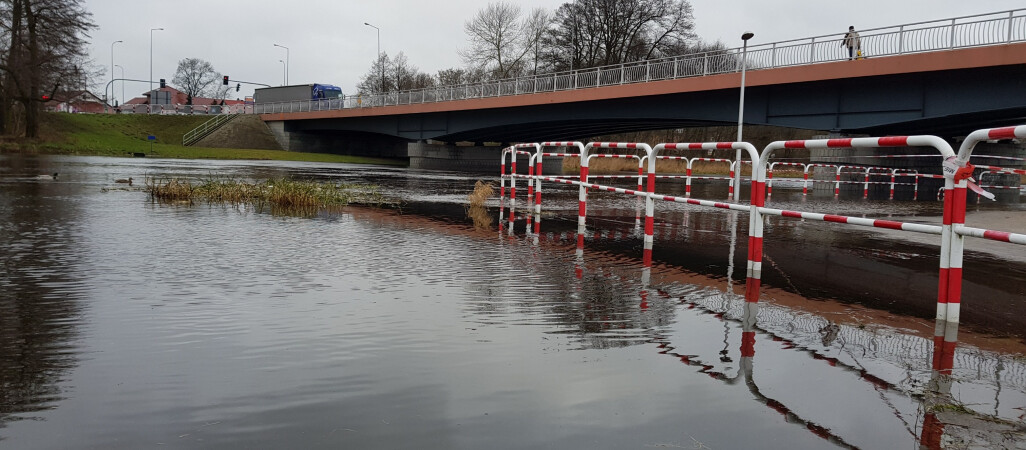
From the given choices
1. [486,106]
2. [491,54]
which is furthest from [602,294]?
[491,54]

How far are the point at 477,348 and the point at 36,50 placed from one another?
5384 centimetres

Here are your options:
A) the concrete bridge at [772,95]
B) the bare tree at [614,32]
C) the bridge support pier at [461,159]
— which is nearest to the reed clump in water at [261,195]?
the concrete bridge at [772,95]

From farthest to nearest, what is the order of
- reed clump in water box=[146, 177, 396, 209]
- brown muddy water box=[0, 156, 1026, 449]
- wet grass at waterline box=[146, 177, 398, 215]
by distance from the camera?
reed clump in water box=[146, 177, 396, 209] → wet grass at waterline box=[146, 177, 398, 215] → brown muddy water box=[0, 156, 1026, 449]

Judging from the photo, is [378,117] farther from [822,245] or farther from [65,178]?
[822,245]

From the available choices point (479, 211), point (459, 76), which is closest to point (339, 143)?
point (459, 76)

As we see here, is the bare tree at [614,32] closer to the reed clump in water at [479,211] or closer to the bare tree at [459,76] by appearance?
the bare tree at [459,76]

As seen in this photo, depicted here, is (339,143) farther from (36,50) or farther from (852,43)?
(852,43)

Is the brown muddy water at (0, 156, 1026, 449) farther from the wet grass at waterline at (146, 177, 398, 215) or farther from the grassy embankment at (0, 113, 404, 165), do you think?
the grassy embankment at (0, 113, 404, 165)

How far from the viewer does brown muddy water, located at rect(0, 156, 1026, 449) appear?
3.28 meters

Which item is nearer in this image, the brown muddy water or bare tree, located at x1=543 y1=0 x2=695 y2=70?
the brown muddy water

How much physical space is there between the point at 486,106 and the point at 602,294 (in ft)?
133

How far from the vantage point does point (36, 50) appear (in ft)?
162

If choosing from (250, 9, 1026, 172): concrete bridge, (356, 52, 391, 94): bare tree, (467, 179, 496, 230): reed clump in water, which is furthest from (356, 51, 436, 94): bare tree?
(467, 179, 496, 230): reed clump in water

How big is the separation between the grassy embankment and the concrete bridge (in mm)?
11176
